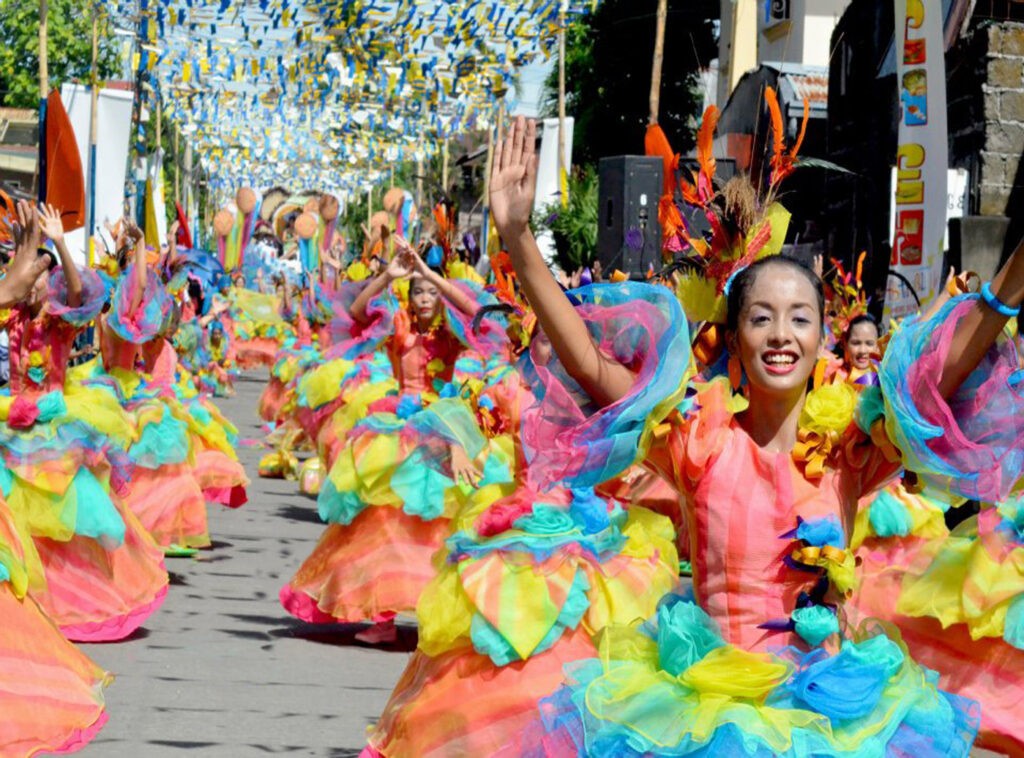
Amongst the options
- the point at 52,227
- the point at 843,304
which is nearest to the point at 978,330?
the point at 52,227

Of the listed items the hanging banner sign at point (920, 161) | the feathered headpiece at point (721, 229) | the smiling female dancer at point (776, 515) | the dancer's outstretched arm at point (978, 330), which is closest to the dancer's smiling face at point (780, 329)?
the smiling female dancer at point (776, 515)

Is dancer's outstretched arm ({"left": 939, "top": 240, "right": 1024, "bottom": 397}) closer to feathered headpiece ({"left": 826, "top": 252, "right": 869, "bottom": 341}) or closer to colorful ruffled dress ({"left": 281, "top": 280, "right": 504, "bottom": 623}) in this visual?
colorful ruffled dress ({"left": 281, "top": 280, "right": 504, "bottom": 623})

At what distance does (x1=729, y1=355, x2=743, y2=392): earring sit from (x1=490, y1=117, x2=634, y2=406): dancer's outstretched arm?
18.3 inches

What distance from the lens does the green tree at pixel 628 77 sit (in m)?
31.8

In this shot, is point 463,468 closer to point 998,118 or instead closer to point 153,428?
point 153,428

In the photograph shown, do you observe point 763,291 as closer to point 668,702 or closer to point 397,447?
point 668,702

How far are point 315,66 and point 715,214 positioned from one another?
1699 cm

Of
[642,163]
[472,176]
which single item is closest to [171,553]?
[642,163]

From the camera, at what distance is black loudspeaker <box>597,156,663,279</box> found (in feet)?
41.1

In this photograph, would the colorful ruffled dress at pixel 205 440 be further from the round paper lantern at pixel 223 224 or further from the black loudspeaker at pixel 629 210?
A: the round paper lantern at pixel 223 224

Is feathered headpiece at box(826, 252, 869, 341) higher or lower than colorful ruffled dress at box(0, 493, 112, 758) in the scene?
higher

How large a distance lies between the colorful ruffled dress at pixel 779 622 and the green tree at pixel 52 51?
3779cm

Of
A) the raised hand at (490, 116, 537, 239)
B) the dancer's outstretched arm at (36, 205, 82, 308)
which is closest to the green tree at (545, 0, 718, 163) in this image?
the dancer's outstretched arm at (36, 205, 82, 308)

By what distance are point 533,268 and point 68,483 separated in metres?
5.30
